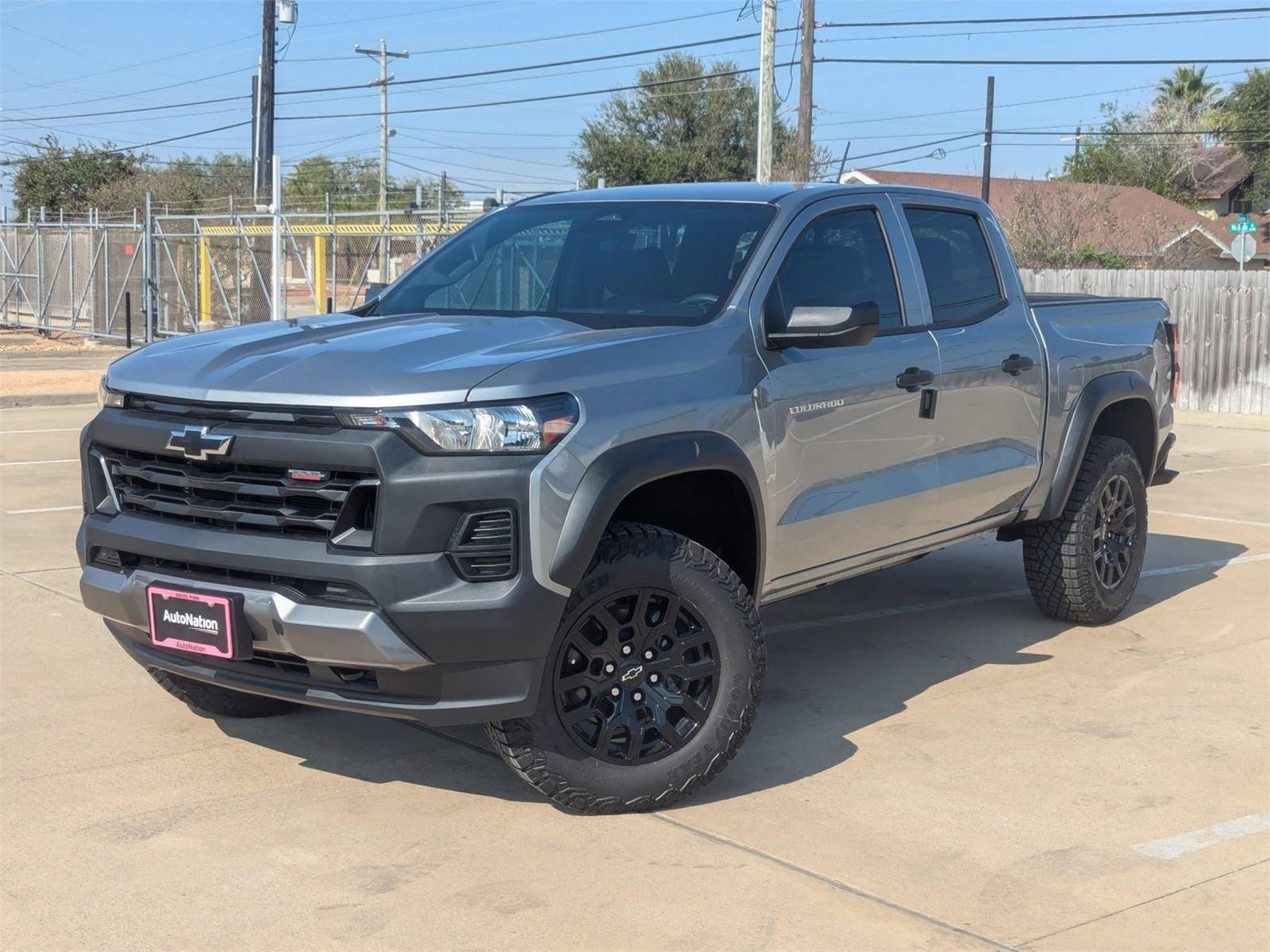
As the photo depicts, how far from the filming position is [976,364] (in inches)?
245

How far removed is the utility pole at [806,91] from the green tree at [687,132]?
86.0ft

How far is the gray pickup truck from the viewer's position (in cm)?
419

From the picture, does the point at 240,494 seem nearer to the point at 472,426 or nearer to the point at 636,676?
the point at 472,426

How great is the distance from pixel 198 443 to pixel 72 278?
28.2 meters

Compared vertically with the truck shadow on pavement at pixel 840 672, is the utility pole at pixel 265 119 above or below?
above

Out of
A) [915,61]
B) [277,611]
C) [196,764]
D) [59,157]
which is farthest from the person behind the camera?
[59,157]

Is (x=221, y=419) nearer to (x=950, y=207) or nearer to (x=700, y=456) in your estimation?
(x=700, y=456)

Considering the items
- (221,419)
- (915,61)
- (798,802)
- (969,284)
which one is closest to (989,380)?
(969,284)

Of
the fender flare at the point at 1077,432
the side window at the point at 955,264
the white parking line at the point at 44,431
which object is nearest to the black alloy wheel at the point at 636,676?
the side window at the point at 955,264

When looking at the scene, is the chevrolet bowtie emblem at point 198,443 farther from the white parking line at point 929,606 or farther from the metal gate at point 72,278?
the metal gate at point 72,278

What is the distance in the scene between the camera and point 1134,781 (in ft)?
16.8

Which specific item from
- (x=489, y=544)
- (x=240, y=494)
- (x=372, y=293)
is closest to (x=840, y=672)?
(x=372, y=293)

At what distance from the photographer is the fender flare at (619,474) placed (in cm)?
429

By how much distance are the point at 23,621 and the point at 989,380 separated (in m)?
4.54
